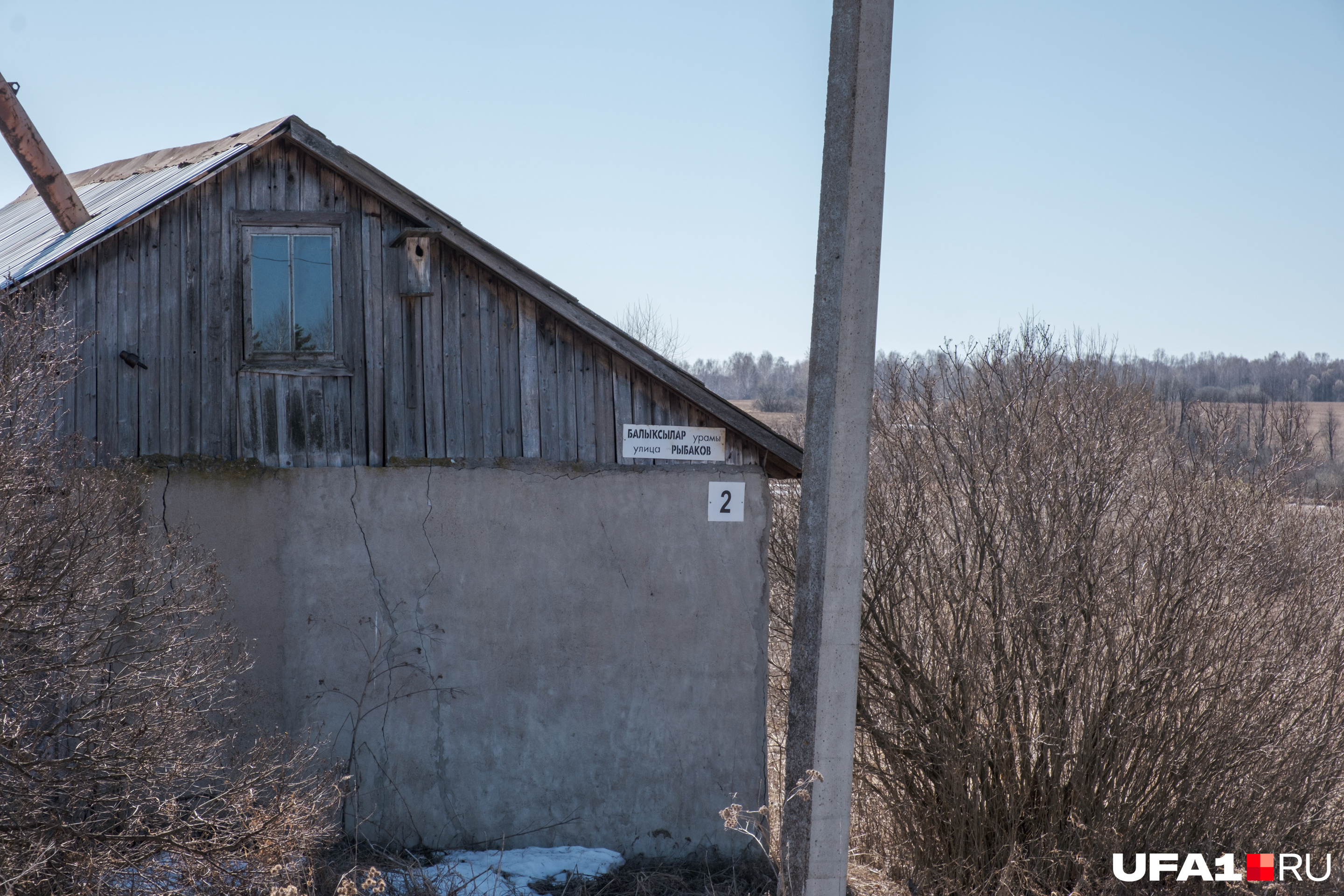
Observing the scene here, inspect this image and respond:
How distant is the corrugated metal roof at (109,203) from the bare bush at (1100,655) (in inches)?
248

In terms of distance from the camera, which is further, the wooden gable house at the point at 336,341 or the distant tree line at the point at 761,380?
the distant tree line at the point at 761,380

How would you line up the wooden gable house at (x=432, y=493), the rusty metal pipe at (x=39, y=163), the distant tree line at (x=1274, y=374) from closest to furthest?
the wooden gable house at (x=432, y=493) < the rusty metal pipe at (x=39, y=163) < the distant tree line at (x=1274, y=374)

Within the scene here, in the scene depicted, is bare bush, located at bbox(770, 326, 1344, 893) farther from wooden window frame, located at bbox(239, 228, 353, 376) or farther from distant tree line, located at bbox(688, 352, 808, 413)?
distant tree line, located at bbox(688, 352, 808, 413)

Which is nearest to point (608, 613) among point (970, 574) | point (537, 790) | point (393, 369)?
point (537, 790)

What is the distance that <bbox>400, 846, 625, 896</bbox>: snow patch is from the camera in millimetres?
6492

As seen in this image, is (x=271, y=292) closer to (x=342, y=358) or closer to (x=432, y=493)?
(x=342, y=358)

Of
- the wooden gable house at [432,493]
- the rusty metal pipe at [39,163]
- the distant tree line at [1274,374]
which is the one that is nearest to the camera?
the wooden gable house at [432,493]

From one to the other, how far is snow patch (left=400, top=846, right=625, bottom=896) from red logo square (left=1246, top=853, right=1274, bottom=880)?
488 centimetres

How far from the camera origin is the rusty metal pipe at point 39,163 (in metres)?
8.08

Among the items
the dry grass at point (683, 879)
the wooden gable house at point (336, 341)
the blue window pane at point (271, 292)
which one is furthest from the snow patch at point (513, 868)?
the blue window pane at point (271, 292)

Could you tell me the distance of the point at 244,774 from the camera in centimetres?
552

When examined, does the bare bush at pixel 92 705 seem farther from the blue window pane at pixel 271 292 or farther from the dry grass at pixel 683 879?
the dry grass at pixel 683 879

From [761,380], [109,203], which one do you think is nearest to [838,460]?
[109,203]

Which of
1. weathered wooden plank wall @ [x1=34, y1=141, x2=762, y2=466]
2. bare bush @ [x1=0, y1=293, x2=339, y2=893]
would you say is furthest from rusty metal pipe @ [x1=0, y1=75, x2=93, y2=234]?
bare bush @ [x1=0, y1=293, x2=339, y2=893]
